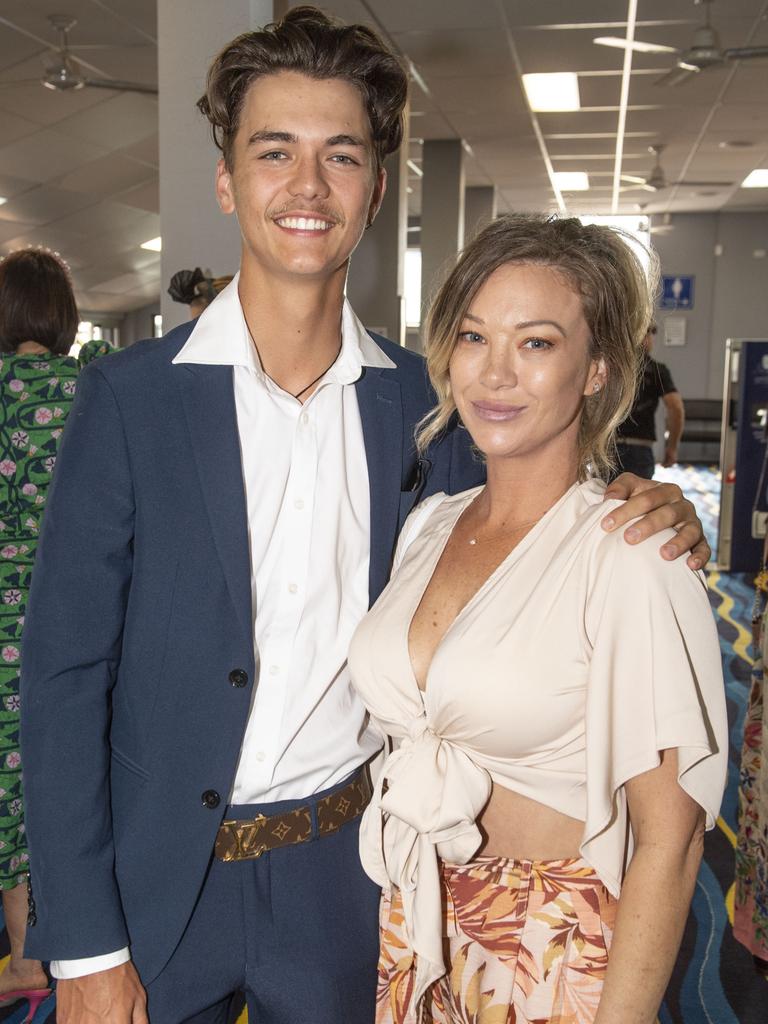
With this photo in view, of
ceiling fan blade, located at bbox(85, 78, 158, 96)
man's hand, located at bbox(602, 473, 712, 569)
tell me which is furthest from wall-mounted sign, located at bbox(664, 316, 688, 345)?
man's hand, located at bbox(602, 473, 712, 569)

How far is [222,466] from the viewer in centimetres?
138

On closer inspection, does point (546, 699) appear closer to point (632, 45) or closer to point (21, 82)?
point (632, 45)

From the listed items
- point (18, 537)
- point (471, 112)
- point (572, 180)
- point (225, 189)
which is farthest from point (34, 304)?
point (572, 180)

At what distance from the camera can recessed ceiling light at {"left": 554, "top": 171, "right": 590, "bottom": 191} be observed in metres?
12.8

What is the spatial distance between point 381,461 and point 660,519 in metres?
0.45

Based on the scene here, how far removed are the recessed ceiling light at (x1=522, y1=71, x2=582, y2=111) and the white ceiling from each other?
0.12 metres

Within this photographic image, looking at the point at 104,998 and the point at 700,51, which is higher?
the point at 700,51

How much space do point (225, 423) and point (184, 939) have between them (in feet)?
2.30

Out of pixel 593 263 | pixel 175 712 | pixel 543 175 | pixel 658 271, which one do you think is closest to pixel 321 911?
pixel 175 712

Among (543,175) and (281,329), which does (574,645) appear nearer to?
(281,329)

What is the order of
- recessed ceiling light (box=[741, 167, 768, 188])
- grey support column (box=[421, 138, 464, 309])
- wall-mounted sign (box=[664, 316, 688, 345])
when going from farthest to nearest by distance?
wall-mounted sign (box=[664, 316, 688, 345])
recessed ceiling light (box=[741, 167, 768, 188])
grey support column (box=[421, 138, 464, 309])

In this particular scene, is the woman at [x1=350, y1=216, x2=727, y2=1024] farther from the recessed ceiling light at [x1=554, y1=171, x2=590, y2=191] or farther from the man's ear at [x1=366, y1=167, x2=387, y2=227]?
the recessed ceiling light at [x1=554, y1=171, x2=590, y2=191]

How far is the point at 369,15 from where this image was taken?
22.2 ft

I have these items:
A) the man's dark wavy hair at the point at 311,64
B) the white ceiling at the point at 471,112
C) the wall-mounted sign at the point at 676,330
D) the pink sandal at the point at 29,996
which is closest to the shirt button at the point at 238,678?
the man's dark wavy hair at the point at 311,64
